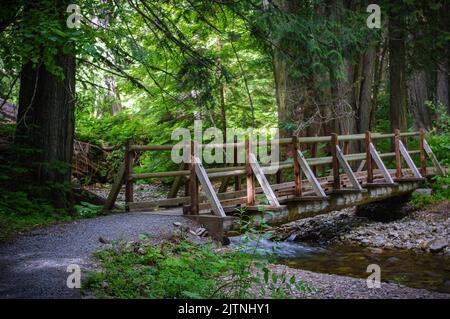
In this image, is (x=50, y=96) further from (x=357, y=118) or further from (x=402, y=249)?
(x=357, y=118)

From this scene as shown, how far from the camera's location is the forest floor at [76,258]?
15.9 feet

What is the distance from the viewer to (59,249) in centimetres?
634

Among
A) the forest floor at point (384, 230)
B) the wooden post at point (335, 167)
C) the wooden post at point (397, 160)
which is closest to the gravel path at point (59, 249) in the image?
the wooden post at point (335, 167)

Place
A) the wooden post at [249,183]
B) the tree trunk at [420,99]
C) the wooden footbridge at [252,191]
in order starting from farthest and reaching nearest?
1. the tree trunk at [420,99]
2. the wooden post at [249,183]
3. the wooden footbridge at [252,191]

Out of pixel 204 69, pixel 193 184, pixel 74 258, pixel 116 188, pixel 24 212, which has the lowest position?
pixel 74 258

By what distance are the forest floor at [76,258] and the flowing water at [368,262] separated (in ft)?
3.85

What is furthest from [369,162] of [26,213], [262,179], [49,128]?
[26,213]

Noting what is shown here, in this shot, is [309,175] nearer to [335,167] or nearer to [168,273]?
[335,167]

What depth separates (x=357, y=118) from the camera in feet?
52.0

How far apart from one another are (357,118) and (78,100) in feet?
31.2

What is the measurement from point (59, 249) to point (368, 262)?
6.23m

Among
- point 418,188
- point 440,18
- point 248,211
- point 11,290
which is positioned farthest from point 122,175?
point 440,18

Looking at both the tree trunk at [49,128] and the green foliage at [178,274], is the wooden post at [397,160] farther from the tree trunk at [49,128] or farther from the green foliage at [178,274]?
the tree trunk at [49,128]

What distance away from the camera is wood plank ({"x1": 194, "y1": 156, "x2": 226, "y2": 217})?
7.68 metres
